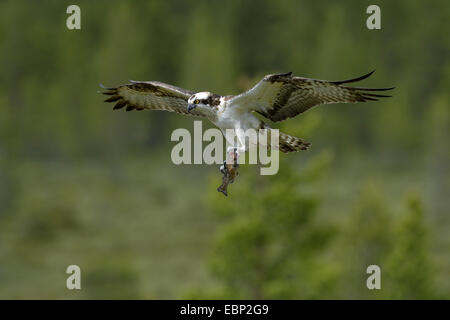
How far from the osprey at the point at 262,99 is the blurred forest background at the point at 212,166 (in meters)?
9.56

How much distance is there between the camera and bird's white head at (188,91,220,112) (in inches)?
424

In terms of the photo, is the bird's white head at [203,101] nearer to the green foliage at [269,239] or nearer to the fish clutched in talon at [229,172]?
the fish clutched in talon at [229,172]

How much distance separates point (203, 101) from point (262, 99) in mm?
755

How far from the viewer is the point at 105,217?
66875mm

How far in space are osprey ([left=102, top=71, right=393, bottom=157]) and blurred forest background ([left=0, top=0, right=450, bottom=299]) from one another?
956 cm

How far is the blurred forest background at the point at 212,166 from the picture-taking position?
2402 centimetres

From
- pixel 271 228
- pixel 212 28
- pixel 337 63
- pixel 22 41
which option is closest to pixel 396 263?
pixel 271 228

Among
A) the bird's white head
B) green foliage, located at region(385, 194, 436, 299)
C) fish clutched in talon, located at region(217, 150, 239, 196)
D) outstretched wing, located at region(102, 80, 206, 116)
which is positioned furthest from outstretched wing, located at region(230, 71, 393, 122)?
green foliage, located at region(385, 194, 436, 299)

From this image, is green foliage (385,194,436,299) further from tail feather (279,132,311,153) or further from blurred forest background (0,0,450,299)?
tail feather (279,132,311,153)

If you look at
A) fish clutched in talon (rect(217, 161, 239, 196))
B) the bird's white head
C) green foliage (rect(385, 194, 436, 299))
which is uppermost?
A: the bird's white head

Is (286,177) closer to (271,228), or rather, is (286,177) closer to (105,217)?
(271,228)

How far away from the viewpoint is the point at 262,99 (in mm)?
10883

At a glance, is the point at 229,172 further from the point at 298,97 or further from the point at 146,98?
the point at 146,98
